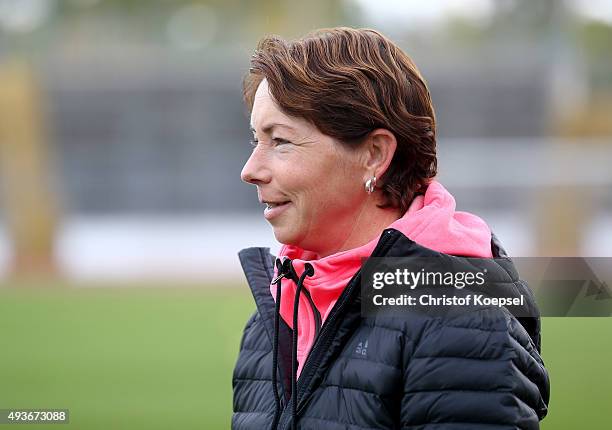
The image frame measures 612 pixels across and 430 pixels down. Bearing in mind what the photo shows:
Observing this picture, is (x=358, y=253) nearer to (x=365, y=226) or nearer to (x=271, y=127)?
(x=365, y=226)

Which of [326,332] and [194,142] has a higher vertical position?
[326,332]

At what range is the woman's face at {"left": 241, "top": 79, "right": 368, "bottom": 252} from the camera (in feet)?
6.84

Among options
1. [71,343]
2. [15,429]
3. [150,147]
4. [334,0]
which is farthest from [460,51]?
[15,429]

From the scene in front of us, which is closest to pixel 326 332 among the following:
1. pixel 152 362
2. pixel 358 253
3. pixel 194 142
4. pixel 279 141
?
pixel 358 253

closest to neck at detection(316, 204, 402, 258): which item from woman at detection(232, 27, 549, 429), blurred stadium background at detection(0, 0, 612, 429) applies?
woman at detection(232, 27, 549, 429)

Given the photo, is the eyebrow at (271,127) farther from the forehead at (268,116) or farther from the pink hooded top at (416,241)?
the pink hooded top at (416,241)

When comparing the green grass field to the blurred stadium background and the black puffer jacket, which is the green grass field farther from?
the black puffer jacket

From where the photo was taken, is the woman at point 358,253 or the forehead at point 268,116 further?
the forehead at point 268,116

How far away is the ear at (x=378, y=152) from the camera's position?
6.84ft

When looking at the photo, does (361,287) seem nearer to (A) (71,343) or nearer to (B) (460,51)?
(A) (71,343)

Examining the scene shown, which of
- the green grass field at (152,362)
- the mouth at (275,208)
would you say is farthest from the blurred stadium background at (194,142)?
the mouth at (275,208)

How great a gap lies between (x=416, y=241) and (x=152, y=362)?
6.15m

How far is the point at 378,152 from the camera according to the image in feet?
6.93

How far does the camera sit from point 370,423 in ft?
6.13
